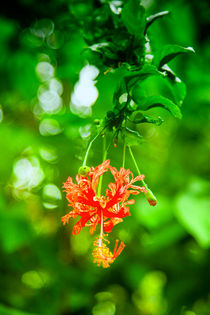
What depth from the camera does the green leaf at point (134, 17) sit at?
0.86 meters

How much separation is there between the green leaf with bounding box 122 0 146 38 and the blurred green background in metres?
0.46

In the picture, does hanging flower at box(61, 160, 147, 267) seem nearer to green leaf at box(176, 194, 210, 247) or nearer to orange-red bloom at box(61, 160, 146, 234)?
orange-red bloom at box(61, 160, 146, 234)

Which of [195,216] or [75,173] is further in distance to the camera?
[75,173]

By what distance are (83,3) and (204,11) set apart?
2.88ft

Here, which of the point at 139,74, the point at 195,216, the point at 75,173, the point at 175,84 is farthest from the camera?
the point at 75,173

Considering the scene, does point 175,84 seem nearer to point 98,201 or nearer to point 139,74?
point 139,74

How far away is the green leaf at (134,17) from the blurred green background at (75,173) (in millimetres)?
463

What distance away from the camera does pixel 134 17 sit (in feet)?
2.85

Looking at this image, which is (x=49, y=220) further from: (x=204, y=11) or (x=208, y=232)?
(x=204, y=11)

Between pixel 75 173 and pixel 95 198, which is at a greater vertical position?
pixel 95 198

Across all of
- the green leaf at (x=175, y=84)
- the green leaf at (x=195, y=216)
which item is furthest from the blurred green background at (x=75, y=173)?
the green leaf at (x=175, y=84)

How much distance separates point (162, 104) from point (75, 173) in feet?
5.74

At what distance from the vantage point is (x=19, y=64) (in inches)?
83.2

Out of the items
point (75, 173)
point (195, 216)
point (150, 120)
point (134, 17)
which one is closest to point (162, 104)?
point (150, 120)
